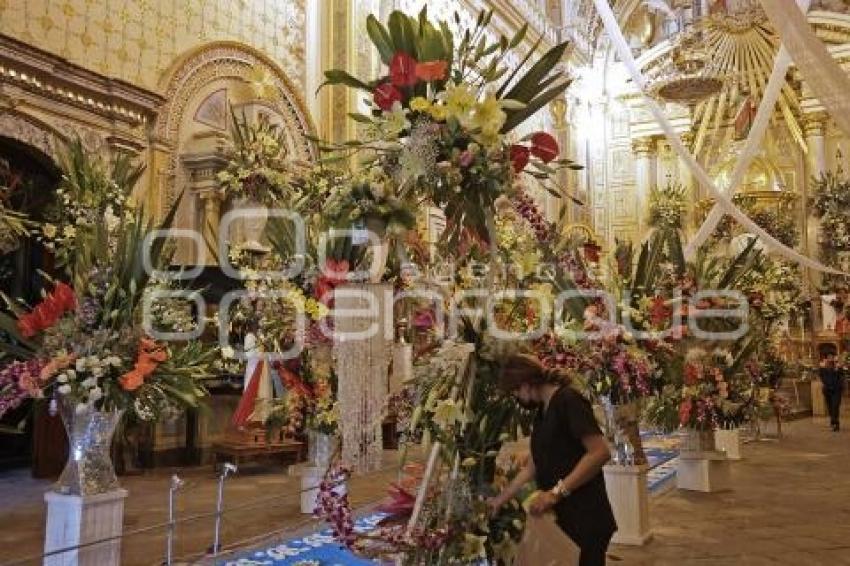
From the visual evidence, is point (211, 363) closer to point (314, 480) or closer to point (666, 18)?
point (314, 480)

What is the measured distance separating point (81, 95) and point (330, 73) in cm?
579

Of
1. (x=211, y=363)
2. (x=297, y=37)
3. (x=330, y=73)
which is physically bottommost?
(x=211, y=363)

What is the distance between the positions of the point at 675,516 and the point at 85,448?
3955mm

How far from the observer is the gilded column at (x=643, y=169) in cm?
2105

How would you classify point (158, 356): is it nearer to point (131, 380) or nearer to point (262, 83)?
point (131, 380)

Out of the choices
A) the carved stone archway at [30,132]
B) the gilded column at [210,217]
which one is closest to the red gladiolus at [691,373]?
the gilded column at [210,217]

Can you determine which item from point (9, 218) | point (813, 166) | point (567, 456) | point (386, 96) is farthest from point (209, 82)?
point (813, 166)

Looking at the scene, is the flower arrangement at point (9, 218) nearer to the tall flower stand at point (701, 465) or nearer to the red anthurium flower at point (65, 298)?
the red anthurium flower at point (65, 298)

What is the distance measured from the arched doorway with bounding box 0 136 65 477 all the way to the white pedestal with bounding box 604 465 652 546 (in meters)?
4.77

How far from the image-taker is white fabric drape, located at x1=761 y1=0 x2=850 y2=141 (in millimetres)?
3707

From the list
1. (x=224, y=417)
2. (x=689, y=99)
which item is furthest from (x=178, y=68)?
(x=689, y=99)

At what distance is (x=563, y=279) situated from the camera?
157 inches

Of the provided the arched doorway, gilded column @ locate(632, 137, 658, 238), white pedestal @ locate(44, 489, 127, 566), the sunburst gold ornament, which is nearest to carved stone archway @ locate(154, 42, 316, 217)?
the sunburst gold ornament

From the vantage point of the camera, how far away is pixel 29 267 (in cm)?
805
